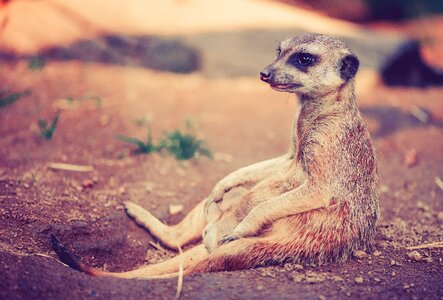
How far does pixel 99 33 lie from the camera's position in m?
5.71

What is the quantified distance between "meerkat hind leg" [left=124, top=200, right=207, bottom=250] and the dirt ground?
7 cm

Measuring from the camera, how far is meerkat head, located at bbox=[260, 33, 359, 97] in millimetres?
2557

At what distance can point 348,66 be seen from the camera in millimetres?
2594

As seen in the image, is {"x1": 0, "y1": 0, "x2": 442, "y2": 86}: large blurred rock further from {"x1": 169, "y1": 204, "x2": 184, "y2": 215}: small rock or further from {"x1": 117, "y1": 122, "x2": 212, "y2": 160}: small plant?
{"x1": 169, "y1": 204, "x2": 184, "y2": 215}: small rock

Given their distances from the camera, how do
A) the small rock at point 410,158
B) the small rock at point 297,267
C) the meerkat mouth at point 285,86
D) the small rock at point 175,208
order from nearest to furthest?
the small rock at point 297,267 < the meerkat mouth at point 285,86 < the small rock at point 175,208 < the small rock at point 410,158

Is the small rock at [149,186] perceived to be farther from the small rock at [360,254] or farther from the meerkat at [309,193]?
the small rock at [360,254]

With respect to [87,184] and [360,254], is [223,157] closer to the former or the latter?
[87,184]

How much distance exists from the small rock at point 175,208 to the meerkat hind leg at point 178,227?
183 mm

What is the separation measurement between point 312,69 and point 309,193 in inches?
25.0

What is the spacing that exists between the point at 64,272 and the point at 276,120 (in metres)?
2.98

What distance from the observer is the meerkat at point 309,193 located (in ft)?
8.02

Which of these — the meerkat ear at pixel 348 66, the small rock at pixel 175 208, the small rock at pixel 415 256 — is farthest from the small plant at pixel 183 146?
the small rock at pixel 415 256

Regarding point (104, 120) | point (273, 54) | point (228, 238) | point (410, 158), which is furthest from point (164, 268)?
point (273, 54)

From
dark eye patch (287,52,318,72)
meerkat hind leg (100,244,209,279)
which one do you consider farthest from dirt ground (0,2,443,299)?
dark eye patch (287,52,318,72)
